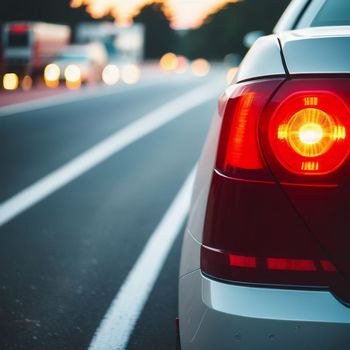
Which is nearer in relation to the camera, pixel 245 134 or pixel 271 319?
pixel 271 319

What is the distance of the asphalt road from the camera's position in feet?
11.4

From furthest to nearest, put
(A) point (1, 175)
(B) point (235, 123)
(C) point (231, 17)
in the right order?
(C) point (231, 17) < (A) point (1, 175) < (B) point (235, 123)

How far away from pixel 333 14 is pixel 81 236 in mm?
3403

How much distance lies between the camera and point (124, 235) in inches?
214

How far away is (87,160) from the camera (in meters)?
9.48

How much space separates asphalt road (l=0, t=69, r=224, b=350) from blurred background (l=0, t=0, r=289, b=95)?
76.8 inches

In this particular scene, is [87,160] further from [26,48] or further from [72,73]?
[26,48]

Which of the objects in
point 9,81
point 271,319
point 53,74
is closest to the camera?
point 271,319

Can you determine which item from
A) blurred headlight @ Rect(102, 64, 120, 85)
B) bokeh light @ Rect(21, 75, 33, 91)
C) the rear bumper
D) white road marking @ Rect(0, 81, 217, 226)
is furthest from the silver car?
blurred headlight @ Rect(102, 64, 120, 85)

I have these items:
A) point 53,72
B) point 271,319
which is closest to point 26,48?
point 53,72

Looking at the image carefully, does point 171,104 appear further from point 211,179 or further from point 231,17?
point 231,17

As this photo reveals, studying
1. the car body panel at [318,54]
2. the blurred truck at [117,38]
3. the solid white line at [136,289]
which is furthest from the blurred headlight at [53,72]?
the car body panel at [318,54]

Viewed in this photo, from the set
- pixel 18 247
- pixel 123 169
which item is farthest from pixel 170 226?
pixel 123 169

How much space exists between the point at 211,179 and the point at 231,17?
413ft
